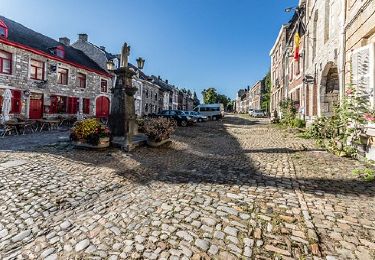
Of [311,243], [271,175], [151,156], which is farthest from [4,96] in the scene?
[311,243]

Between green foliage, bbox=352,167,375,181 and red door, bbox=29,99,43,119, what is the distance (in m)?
19.5

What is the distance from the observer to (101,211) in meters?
3.66

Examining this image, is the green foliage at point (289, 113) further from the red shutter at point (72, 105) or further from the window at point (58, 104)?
the window at point (58, 104)

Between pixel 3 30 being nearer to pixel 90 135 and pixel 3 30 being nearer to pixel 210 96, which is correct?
pixel 90 135

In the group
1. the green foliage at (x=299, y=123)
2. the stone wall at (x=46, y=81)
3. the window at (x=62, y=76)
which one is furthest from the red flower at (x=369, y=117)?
the window at (x=62, y=76)

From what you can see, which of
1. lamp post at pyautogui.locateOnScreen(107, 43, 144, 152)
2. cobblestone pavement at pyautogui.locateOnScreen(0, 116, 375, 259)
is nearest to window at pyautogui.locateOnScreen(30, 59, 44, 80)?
lamp post at pyautogui.locateOnScreen(107, 43, 144, 152)

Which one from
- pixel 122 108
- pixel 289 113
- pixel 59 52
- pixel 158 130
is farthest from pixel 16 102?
pixel 289 113

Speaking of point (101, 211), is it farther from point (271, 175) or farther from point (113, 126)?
point (113, 126)

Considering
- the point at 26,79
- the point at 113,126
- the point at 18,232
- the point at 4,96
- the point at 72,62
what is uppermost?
the point at 72,62

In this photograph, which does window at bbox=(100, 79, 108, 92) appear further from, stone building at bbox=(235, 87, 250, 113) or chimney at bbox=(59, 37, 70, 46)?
stone building at bbox=(235, 87, 250, 113)

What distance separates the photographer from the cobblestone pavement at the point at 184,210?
8.71 ft

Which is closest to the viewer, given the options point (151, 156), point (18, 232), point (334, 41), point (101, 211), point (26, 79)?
point (18, 232)

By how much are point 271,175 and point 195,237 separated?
10.5 ft

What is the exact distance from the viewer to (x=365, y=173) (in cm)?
514
